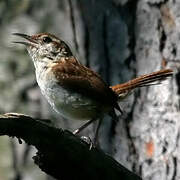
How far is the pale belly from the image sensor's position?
472 centimetres

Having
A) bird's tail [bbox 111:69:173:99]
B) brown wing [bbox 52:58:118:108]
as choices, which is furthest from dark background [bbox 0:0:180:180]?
brown wing [bbox 52:58:118:108]

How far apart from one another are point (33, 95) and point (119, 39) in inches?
57.1

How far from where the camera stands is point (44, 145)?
12.3ft

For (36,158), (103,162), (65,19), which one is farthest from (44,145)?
(65,19)

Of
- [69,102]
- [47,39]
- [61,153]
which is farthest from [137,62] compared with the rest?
[61,153]

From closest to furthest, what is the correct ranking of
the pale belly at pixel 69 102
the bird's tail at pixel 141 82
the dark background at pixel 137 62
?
the pale belly at pixel 69 102 → the bird's tail at pixel 141 82 → the dark background at pixel 137 62

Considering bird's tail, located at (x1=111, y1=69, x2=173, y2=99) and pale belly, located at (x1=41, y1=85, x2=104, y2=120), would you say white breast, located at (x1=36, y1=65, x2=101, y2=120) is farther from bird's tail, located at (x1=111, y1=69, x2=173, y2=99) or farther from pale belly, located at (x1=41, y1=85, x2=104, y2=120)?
bird's tail, located at (x1=111, y1=69, x2=173, y2=99)

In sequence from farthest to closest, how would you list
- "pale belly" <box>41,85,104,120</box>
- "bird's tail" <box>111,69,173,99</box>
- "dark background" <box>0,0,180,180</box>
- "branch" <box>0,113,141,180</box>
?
"dark background" <box>0,0,180,180</box> < "bird's tail" <box>111,69,173,99</box> < "pale belly" <box>41,85,104,120</box> < "branch" <box>0,113,141,180</box>

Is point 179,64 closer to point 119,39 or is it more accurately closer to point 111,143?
point 119,39

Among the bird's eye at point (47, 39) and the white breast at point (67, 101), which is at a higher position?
the bird's eye at point (47, 39)

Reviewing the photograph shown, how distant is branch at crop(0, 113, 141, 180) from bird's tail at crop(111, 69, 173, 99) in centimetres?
110

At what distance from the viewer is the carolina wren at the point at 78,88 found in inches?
187

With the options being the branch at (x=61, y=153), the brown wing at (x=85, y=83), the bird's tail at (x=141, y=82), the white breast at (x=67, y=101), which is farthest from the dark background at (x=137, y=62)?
the branch at (x=61, y=153)

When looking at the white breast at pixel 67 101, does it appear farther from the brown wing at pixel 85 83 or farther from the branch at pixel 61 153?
the branch at pixel 61 153
